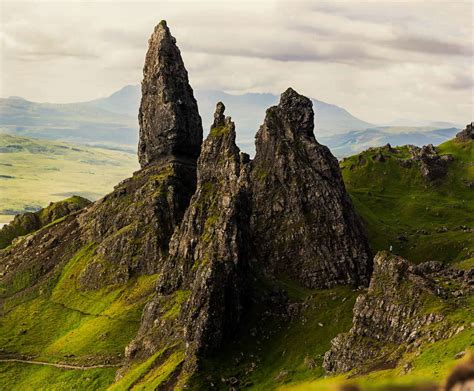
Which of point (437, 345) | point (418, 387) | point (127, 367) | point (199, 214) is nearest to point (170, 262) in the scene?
point (199, 214)

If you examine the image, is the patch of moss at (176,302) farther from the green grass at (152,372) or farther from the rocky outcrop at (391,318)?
the rocky outcrop at (391,318)

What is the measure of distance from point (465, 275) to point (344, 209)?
234ft

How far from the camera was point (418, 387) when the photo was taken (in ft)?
84.1

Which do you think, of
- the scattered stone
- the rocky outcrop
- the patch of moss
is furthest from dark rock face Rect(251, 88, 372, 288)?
the rocky outcrop

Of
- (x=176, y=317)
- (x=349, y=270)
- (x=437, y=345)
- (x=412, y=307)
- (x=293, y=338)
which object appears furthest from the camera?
(x=349, y=270)

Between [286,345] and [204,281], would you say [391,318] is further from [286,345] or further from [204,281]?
[204,281]

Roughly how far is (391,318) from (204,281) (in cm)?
5655

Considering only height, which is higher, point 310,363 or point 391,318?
point 391,318

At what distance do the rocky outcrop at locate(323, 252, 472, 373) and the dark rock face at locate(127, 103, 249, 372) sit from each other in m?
40.4

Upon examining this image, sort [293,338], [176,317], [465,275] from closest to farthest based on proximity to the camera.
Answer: [465,275]
[293,338]
[176,317]

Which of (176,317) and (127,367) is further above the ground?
(176,317)

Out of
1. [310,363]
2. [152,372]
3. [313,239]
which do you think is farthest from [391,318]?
[313,239]

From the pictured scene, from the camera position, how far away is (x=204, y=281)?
157 m

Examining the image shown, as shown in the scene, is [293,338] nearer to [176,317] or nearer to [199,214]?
[176,317]
